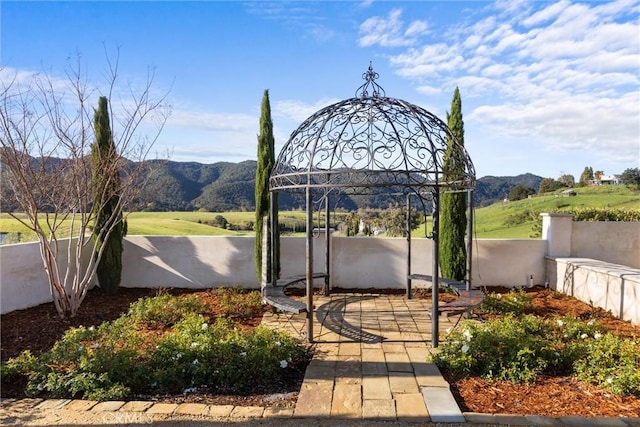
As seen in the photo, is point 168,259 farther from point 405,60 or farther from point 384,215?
point 405,60

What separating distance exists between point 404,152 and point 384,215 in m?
3.79

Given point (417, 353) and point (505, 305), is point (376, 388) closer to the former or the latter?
point (417, 353)

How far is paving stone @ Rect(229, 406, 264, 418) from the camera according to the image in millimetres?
3055

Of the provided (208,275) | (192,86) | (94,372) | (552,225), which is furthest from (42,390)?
(552,225)

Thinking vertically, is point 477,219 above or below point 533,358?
above

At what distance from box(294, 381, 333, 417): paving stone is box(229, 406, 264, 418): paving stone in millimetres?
295

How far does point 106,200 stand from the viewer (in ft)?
22.5

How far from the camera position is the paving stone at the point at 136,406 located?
3.11m

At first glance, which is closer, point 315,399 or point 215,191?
point 315,399

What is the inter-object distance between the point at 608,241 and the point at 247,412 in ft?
26.8

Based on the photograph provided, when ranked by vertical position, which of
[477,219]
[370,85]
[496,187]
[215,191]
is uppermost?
[370,85]

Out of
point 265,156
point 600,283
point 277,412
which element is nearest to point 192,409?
point 277,412

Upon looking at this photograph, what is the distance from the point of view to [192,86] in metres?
7.68

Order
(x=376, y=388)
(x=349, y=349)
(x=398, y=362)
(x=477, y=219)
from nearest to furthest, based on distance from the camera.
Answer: (x=376, y=388) → (x=398, y=362) → (x=349, y=349) → (x=477, y=219)
